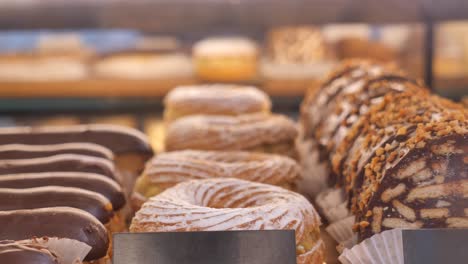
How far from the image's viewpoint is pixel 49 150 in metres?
1.91

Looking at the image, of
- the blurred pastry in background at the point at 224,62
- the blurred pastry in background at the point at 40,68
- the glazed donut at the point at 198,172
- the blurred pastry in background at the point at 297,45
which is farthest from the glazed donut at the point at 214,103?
the blurred pastry in background at the point at 40,68

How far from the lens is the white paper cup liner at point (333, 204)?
5.70 feet

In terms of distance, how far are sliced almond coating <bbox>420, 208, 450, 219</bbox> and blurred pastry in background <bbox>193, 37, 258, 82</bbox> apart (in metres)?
2.30

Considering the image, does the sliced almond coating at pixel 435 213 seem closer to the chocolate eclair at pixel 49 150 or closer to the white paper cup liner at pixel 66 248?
the white paper cup liner at pixel 66 248

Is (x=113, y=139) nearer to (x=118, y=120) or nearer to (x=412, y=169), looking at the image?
(x=412, y=169)

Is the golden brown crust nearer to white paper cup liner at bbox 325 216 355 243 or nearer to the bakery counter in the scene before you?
white paper cup liner at bbox 325 216 355 243

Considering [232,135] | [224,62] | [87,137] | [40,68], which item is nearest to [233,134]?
[232,135]

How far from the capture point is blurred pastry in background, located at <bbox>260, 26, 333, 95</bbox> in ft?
11.9

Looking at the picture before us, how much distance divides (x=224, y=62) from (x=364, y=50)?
0.82m

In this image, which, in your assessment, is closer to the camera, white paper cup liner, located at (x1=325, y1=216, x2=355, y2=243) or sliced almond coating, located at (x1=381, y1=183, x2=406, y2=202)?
sliced almond coating, located at (x1=381, y1=183, x2=406, y2=202)

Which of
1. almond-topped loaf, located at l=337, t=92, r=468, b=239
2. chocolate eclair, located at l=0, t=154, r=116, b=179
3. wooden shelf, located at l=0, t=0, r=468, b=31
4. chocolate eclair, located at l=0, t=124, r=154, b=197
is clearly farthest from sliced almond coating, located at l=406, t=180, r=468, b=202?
wooden shelf, located at l=0, t=0, r=468, b=31

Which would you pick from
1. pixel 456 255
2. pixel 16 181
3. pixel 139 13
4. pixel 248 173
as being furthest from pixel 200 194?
pixel 139 13

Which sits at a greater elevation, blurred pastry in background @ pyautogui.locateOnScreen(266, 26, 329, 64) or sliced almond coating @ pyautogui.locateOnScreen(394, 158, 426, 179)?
blurred pastry in background @ pyautogui.locateOnScreen(266, 26, 329, 64)

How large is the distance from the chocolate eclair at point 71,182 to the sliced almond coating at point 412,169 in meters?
0.73
